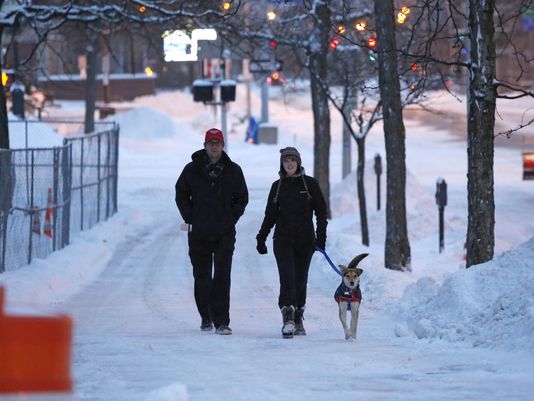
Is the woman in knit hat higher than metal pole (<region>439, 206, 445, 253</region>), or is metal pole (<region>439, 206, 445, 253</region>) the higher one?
the woman in knit hat

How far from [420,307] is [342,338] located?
1.18 meters

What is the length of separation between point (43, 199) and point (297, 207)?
26.2ft

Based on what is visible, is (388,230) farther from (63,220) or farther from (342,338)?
(342,338)

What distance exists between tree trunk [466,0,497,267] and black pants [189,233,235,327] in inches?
141

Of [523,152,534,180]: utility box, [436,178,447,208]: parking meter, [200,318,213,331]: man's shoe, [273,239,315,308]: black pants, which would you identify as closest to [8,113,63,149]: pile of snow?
[523,152,534,180]: utility box

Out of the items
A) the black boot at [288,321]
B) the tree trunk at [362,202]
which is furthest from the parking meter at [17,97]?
the black boot at [288,321]

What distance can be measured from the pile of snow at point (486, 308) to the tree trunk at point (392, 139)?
6406mm

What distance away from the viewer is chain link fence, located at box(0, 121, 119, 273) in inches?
632

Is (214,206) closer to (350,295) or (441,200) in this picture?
(350,295)

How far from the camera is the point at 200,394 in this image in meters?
7.60

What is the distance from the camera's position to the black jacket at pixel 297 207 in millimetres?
11445

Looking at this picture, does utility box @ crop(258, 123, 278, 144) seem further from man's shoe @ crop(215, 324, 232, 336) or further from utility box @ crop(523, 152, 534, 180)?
man's shoe @ crop(215, 324, 232, 336)

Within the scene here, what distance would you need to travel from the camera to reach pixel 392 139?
1881 centimetres

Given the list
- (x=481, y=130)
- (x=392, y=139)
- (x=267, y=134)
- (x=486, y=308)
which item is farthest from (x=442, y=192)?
(x=267, y=134)
